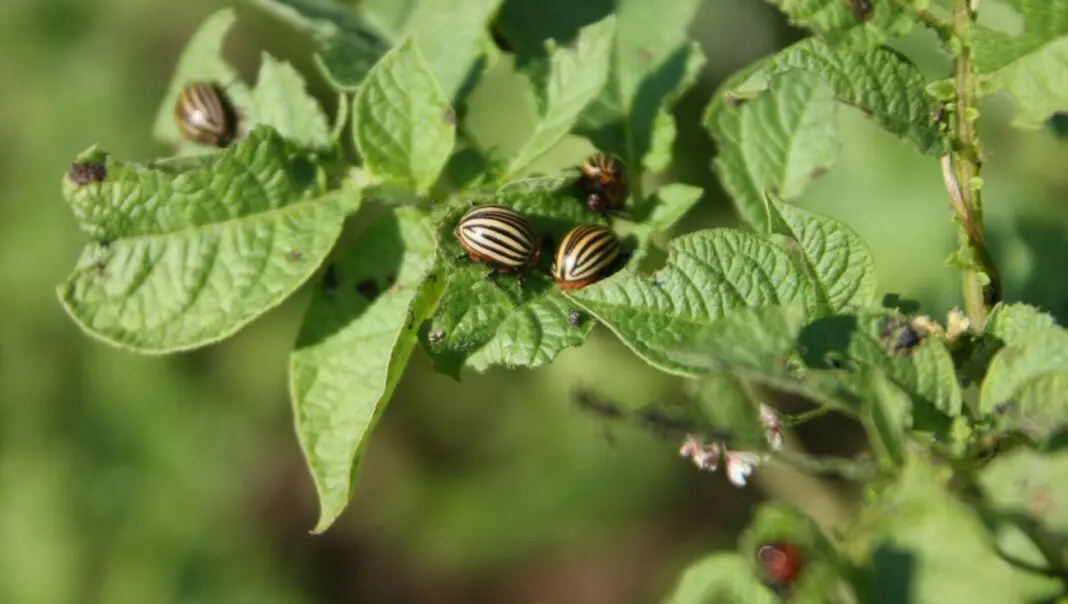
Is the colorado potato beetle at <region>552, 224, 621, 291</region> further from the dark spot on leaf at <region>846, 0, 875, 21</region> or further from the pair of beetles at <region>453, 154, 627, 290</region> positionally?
the dark spot on leaf at <region>846, 0, 875, 21</region>

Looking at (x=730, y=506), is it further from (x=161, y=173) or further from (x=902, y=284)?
(x=161, y=173)

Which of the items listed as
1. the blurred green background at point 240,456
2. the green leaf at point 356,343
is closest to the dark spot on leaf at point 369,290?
the green leaf at point 356,343

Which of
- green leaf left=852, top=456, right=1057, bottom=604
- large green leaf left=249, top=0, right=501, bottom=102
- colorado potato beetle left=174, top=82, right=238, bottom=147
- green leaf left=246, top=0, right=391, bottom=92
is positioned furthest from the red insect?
colorado potato beetle left=174, top=82, right=238, bottom=147

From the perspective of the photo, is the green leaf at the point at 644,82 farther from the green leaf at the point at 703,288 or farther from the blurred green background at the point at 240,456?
the blurred green background at the point at 240,456

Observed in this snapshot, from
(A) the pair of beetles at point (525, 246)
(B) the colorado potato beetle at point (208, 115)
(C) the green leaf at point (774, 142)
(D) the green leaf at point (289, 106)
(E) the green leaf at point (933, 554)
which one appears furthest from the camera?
(B) the colorado potato beetle at point (208, 115)

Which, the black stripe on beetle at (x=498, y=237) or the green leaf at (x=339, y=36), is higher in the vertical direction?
the green leaf at (x=339, y=36)

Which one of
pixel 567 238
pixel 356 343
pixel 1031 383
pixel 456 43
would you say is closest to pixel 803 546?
pixel 1031 383
